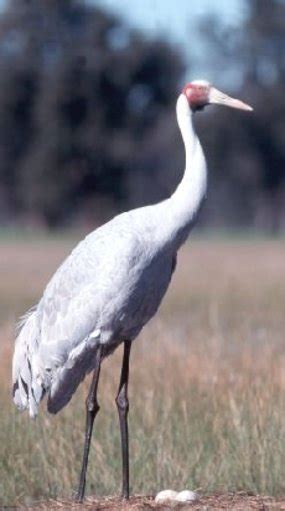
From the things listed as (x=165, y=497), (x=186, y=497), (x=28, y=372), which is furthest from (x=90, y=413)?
(x=186, y=497)

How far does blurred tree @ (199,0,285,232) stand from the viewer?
49.2m

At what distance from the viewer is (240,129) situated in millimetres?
49344

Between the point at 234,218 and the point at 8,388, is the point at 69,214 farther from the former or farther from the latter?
the point at 8,388

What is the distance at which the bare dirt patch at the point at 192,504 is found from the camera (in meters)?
6.97

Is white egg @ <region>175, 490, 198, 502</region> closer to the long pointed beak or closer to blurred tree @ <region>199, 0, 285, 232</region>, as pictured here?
the long pointed beak

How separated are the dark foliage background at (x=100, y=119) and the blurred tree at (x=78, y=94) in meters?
0.03

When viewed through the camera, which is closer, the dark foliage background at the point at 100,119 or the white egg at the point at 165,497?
the white egg at the point at 165,497

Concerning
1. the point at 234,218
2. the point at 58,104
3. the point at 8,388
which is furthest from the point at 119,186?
the point at 8,388

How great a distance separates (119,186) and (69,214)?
3.04 meters

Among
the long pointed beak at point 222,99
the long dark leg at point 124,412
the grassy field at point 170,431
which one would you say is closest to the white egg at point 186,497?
the long dark leg at point 124,412

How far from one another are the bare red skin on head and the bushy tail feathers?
4.42ft

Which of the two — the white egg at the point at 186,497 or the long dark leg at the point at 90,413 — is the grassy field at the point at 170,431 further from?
the white egg at the point at 186,497

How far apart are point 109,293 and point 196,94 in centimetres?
106

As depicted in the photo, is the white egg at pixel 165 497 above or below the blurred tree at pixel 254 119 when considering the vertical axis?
below
